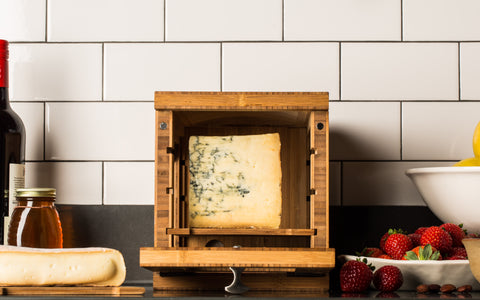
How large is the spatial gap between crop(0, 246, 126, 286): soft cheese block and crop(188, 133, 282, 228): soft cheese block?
0.53 ft

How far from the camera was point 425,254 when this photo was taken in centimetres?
85

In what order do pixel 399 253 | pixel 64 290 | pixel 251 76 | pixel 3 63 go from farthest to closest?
pixel 251 76 < pixel 3 63 < pixel 399 253 < pixel 64 290

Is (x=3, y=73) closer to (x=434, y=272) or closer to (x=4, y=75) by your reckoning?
(x=4, y=75)

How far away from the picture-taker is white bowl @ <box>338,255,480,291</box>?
821 millimetres

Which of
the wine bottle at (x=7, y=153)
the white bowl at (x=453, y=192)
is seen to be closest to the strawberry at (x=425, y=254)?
the white bowl at (x=453, y=192)

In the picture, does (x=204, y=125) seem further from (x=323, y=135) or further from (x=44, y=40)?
(x=44, y=40)

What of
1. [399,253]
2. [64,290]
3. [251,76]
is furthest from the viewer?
[251,76]

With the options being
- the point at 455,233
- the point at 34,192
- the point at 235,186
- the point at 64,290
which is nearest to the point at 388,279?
the point at 455,233

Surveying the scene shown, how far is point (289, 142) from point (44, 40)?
0.58 metres

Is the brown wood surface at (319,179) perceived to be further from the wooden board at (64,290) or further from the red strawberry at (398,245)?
the wooden board at (64,290)

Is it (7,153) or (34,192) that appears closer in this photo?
(34,192)

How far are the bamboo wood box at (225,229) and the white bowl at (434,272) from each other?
4.9 inches

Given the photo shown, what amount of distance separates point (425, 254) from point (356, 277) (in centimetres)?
13

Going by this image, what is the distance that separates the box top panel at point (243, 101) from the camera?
828 mm
